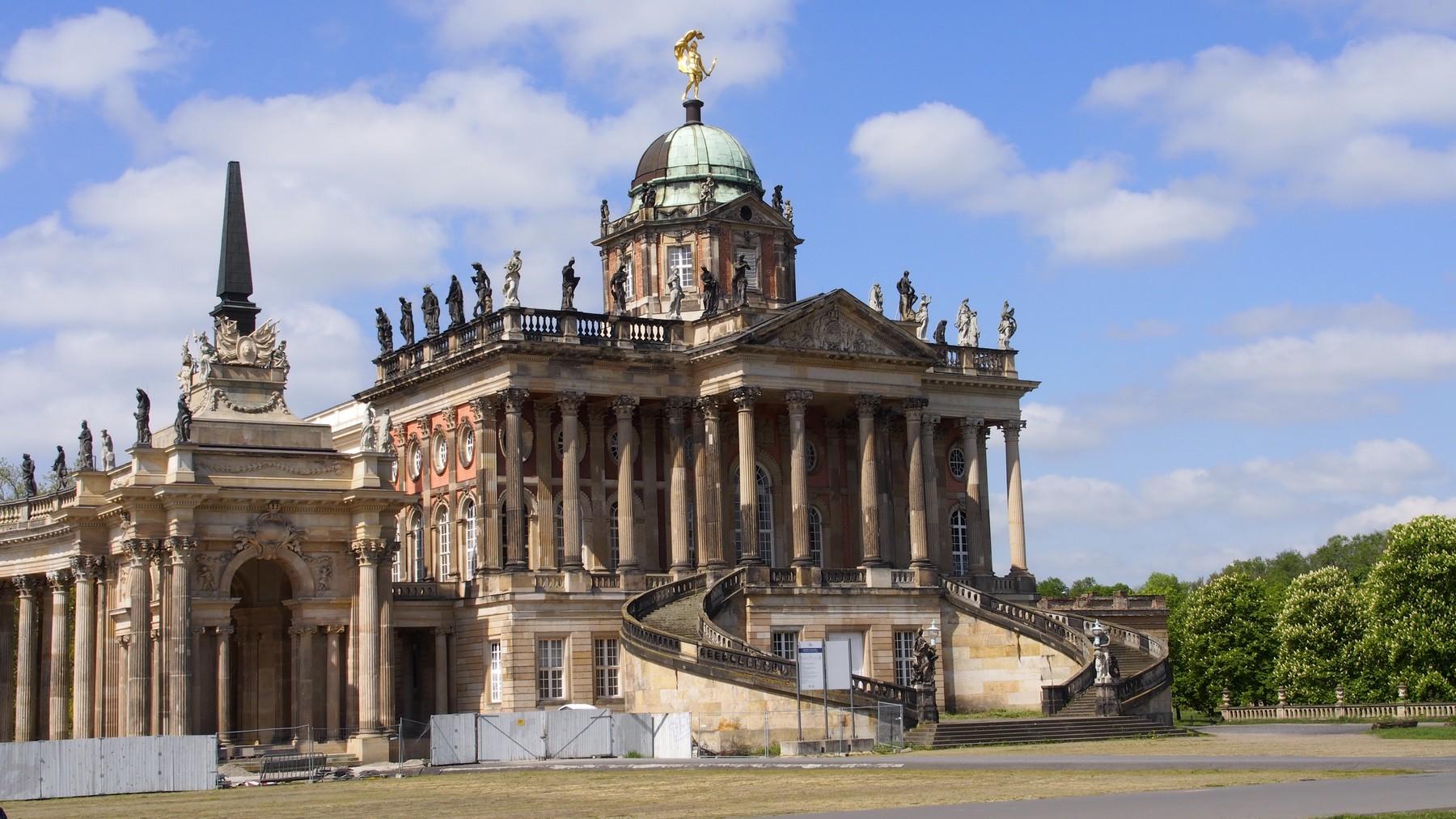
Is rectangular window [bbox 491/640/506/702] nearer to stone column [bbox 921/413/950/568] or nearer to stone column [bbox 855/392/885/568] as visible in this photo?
stone column [bbox 855/392/885/568]

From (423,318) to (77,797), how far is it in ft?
96.8

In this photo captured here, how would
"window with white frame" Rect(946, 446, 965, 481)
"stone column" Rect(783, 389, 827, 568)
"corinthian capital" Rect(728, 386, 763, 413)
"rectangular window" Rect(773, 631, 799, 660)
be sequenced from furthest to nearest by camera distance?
1. "window with white frame" Rect(946, 446, 965, 481)
2. "stone column" Rect(783, 389, 827, 568)
3. "corinthian capital" Rect(728, 386, 763, 413)
4. "rectangular window" Rect(773, 631, 799, 660)

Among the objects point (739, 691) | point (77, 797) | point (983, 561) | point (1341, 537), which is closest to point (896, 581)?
point (983, 561)

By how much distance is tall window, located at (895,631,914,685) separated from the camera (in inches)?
2618

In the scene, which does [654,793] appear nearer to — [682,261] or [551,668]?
[551,668]

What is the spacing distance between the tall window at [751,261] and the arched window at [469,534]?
14.6 meters

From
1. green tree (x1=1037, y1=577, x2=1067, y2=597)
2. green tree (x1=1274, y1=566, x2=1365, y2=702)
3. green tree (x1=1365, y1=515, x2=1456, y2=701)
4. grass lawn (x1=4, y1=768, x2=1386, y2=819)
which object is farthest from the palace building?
green tree (x1=1037, y1=577, x2=1067, y2=597)

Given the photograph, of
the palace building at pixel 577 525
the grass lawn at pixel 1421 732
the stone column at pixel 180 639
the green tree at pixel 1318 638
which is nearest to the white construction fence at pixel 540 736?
the palace building at pixel 577 525

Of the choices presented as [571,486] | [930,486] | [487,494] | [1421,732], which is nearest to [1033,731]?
[1421,732]

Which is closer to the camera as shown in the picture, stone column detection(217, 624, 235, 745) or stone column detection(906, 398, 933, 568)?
stone column detection(217, 624, 235, 745)

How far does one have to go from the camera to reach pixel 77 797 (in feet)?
145

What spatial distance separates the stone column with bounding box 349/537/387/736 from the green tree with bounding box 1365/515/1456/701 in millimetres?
42189

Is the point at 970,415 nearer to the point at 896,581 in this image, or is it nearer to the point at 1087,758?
the point at 896,581

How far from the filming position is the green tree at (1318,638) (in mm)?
87750
